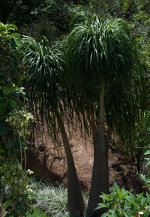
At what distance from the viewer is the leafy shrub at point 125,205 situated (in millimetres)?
2332

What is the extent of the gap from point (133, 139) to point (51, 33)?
2.23m

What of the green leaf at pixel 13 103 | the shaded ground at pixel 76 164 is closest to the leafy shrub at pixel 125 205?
the green leaf at pixel 13 103

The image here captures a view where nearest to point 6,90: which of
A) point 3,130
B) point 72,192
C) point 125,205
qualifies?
point 3,130

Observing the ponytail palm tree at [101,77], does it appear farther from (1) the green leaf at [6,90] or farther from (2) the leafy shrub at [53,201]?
(1) the green leaf at [6,90]

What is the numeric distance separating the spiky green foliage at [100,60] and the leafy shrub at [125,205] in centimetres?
157

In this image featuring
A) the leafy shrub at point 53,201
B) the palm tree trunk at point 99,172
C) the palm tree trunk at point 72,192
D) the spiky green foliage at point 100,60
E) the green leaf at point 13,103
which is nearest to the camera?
the green leaf at point 13,103

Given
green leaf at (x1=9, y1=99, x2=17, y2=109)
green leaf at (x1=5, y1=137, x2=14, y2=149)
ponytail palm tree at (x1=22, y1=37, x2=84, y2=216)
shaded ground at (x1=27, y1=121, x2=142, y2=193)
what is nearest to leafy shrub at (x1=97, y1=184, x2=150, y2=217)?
green leaf at (x1=5, y1=137, x2=14, y2=149)

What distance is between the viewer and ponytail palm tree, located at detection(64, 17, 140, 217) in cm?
355

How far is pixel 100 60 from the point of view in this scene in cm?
353

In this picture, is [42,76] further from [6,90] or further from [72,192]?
[72,192]

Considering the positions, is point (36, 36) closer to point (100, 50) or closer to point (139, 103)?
point (100, 50)

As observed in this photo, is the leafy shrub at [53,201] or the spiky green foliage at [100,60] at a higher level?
the spiky green foliage at [100,60]

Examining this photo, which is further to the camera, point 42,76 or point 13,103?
point 42,76

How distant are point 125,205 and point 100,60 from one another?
1771mm
